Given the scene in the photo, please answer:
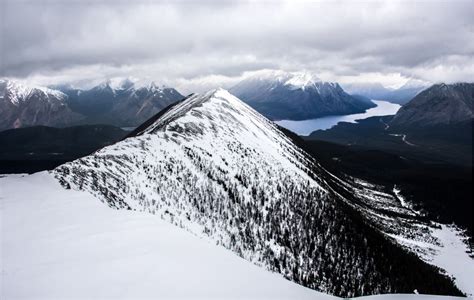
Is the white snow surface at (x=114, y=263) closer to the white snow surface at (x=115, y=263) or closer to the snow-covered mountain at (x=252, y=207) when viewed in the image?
the white snow surface at (x=115, y=263)

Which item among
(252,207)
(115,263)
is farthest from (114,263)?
(252,207)

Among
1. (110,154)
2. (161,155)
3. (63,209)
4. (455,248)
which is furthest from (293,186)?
(63,209)

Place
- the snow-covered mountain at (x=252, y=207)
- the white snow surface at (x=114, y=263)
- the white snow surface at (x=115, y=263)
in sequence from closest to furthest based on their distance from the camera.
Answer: the white snow surface at (x=115, y=263)
the white snow surface at (x=114, y=263)
the snow-covered mountain at (x=252, y=207)

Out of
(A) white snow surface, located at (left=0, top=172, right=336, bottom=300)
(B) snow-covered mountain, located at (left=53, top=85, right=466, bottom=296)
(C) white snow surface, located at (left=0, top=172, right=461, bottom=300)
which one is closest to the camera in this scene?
(C) white snow surface, located at (left=0, top=172, right=461, bottom=300)

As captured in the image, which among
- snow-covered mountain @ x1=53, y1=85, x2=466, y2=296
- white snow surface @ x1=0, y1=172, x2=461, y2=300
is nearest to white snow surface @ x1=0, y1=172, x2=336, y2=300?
white snow surface @ x1=0, y1=172, x2=461, y2=300

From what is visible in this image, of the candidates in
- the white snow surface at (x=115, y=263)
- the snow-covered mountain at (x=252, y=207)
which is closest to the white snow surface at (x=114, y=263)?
the white snow surface at (x=115, y=263)

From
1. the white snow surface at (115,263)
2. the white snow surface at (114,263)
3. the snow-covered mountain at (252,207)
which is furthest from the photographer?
the snow-covered mountain at (252,207)

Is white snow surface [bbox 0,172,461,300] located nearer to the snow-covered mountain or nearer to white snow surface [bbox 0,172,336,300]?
white snow surface [bbox 0,172,336,300]
